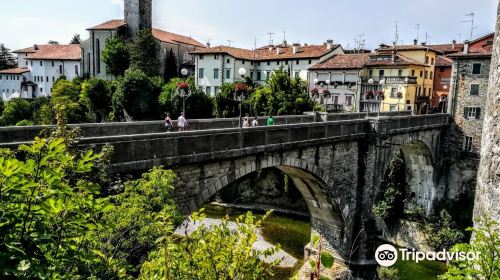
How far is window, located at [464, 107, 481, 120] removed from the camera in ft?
106

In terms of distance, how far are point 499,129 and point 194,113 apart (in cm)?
3915

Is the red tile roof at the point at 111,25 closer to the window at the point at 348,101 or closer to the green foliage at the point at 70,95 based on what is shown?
the green foliage at the point at 70,95

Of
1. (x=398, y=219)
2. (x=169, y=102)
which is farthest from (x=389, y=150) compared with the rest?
(x=169, y=102)

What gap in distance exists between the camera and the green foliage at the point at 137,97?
47.1 meters

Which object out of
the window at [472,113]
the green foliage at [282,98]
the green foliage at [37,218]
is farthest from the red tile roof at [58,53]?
the green foliage at [37,218]

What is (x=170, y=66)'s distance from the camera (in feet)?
213

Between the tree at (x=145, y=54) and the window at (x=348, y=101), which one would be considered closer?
the window at (x=348, y=101)

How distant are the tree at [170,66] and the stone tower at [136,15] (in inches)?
264

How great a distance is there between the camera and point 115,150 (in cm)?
898

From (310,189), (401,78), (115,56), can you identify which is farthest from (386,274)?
(115,56)

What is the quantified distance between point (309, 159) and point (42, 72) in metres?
71.4

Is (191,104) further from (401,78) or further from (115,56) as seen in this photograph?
(115,56)

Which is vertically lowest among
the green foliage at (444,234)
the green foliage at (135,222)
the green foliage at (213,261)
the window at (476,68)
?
the green foliage at (444,234)

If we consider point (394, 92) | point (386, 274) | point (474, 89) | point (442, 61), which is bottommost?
point (386, 274)
